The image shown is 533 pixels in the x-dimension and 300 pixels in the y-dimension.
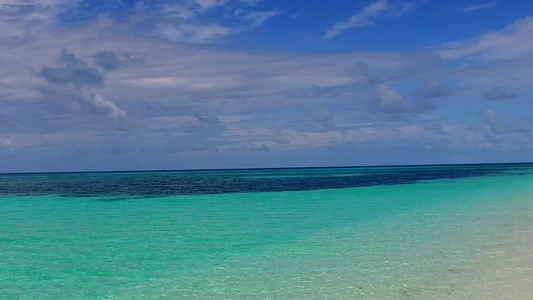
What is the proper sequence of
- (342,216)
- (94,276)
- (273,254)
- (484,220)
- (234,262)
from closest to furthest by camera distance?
(94,276) < (234,262) < (273,254) < (484,220) < (342,216)

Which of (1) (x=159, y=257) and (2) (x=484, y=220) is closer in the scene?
(1) (x=159, y=257)

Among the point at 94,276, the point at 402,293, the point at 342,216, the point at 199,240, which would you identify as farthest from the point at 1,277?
the point at 342,216

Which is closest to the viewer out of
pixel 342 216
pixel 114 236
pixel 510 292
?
Result: pixel 510 292

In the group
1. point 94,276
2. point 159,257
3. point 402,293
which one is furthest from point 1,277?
point 402,293

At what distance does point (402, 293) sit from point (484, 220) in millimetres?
12823

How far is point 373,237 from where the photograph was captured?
56.6ft

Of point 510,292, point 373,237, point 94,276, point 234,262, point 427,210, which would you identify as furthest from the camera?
point 427,210

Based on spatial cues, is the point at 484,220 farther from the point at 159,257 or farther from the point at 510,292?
the point at 159,257

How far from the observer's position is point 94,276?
12.2 meters

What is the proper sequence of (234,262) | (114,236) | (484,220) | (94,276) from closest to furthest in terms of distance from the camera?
(94,276) → (234,262) → (114,236) → (484,220)

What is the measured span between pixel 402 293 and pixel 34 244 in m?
13.1

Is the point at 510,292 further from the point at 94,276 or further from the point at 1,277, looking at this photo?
the point at 1,277

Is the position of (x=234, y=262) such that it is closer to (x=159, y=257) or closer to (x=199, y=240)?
(x=159, y=257)

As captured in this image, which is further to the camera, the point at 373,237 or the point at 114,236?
the point at 114,236
